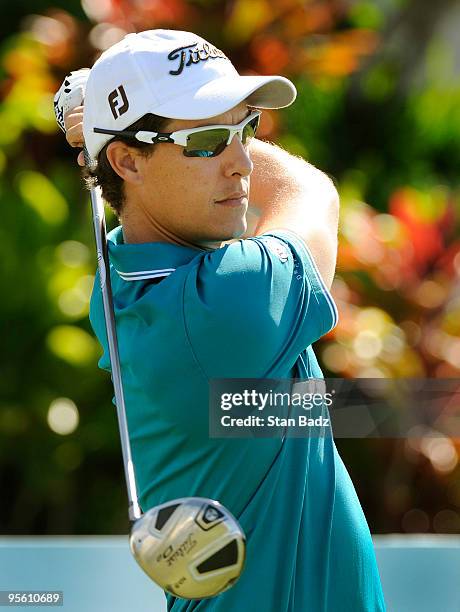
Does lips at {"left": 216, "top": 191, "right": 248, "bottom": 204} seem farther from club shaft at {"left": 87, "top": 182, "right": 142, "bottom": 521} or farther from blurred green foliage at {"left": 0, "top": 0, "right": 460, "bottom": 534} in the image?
blurred green foliage at {"left": 0, "top": 0, "right": 460, "bottom": 534}

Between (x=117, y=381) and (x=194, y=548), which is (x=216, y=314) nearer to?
(x=117, y=381)

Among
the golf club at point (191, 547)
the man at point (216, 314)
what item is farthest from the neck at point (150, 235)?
the golf club at point (191, 547)

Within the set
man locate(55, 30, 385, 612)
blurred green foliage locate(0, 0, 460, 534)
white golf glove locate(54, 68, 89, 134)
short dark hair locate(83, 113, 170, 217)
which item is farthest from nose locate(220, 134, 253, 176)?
blurred green foliage locate(0, 0, 460, 534)

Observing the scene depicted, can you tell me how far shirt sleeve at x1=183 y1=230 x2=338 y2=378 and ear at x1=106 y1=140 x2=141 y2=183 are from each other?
0.79 feet

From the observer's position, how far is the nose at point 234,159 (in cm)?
196

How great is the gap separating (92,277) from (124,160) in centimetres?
340

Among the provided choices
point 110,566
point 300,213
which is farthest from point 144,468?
point 110,566

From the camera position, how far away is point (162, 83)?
192cm

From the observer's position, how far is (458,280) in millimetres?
5277

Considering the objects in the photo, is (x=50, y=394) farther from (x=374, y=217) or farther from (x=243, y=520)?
(x=243, y=520)

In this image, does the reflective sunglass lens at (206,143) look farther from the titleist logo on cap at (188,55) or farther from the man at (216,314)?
the titleist logo on cap at (188,55)

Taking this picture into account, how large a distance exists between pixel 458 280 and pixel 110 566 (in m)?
2.65

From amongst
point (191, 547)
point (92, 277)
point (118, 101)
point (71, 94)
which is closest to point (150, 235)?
point (118, 101)

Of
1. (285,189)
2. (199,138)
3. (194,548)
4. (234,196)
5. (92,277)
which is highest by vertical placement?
(199,138)
